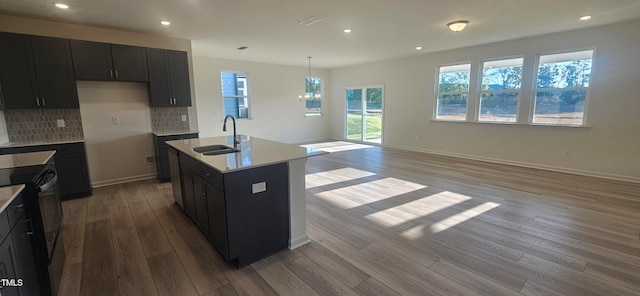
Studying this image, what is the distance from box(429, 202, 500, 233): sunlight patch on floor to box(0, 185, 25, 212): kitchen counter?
10.3ft

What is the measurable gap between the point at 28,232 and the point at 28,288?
34 cm

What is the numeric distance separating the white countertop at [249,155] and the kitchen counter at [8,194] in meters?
1.04

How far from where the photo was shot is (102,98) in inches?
172

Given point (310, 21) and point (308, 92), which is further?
point (308, 92)

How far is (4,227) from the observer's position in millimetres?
1309

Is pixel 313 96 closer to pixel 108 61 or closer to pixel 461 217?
pixel 108 61

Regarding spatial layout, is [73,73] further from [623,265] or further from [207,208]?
[623,265]

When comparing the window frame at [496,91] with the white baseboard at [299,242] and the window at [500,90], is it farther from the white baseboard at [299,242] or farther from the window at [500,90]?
the white baseboard at [299,242]

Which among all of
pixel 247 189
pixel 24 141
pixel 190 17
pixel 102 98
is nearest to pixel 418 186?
pixel 247 189

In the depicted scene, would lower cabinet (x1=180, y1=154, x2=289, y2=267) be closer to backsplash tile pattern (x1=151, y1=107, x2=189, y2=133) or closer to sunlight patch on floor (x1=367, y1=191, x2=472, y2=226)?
sunlight patch on floor (x1=367, y1=191, x2=472, y2=226)

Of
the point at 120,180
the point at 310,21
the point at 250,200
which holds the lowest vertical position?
the point at 120,180

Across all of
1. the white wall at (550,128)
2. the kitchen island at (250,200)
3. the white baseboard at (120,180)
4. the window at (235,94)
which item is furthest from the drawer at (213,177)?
the white wall at (550,128)

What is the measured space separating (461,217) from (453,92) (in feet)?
14.1

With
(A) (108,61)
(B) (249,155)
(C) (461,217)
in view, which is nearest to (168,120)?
(A) (108,61)
